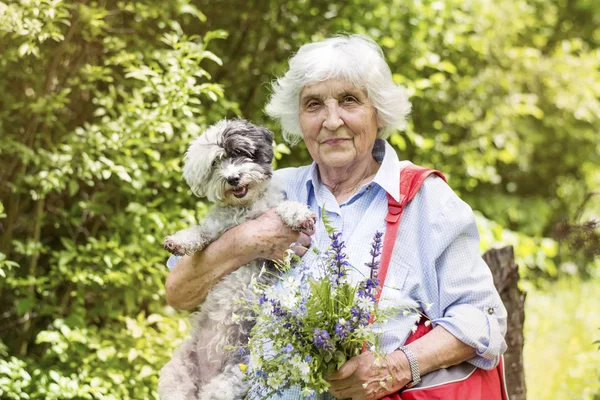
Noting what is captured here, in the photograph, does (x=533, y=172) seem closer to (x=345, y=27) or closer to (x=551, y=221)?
(x=551, y=221)

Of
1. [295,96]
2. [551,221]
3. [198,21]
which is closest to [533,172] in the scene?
[551,221]

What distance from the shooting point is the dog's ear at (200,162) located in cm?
279

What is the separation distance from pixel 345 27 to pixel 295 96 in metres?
2.04

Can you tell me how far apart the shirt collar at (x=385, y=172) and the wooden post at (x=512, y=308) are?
1.20 metres

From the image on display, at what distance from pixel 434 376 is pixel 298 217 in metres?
0.74

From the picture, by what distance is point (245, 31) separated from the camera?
204 inches

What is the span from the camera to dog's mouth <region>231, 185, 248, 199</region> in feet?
9.40

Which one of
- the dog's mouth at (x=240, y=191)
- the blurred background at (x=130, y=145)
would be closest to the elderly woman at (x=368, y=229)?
the dog's mouth at (x=240, y=191)

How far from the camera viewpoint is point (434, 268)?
2668 millimetres

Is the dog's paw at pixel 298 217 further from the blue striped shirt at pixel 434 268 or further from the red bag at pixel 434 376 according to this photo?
the red bag at pixel 434 376

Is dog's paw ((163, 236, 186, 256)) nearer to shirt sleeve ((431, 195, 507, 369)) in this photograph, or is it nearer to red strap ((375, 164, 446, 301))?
red strap ((375, 164, 446, 301))

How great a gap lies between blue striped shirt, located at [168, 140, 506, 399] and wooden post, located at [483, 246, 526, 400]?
4.14 feet

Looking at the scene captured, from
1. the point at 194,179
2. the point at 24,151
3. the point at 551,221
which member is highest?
the point at 194,179

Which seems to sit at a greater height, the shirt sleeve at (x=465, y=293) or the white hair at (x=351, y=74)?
the white hair at (x=351, y=74)
